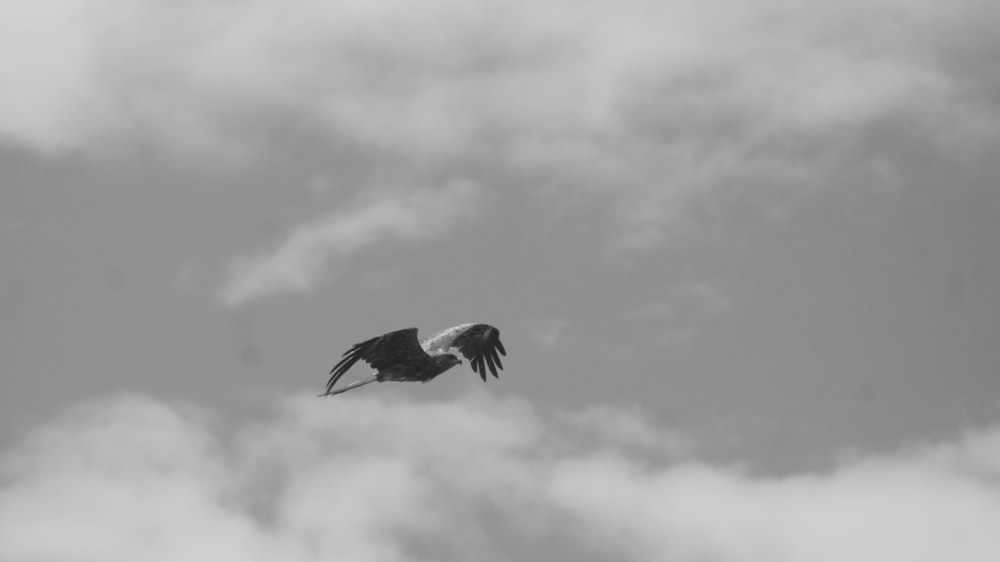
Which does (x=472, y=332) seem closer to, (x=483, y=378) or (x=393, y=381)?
(x=483, y=378)

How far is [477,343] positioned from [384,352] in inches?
200

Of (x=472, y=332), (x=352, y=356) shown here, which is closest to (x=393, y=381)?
(x=352, y=356)

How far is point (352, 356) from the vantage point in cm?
3497

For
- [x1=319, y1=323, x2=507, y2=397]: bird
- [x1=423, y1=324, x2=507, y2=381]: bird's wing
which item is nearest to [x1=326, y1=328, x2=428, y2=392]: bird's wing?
[x1=319, y1=323, x2=507, y2=397]: bird

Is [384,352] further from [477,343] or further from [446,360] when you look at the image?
[477,343]

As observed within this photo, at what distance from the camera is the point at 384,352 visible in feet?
115

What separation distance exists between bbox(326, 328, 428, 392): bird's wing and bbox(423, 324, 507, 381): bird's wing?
365 cm

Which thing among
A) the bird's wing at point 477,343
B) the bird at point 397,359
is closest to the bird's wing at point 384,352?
the bird at point 397,359

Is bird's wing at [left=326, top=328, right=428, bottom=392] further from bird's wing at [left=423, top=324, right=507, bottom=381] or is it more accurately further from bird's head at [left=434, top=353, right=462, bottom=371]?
bird's wing at [left=423, top=324, right=507, bottom=381]

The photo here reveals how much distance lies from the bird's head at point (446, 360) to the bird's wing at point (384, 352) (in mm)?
441

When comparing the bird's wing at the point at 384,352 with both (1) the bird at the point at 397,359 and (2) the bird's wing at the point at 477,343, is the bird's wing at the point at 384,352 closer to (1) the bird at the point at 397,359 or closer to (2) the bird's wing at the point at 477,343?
(1) the bird at the point at 397,359

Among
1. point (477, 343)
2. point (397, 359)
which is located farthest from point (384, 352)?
point (477, 343)

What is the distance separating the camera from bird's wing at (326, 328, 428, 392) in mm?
34625

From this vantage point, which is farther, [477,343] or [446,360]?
[477,343]
